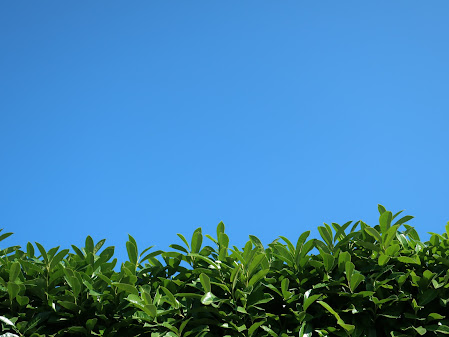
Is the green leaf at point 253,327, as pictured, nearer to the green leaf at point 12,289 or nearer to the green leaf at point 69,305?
the green leaf at point 69,305

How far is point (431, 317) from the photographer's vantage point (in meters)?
4.00

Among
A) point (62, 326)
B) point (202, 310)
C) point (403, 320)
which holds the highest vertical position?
point (403, 320)

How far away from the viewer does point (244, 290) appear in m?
4.00

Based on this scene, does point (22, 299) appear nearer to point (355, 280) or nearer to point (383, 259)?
point (355, 280)

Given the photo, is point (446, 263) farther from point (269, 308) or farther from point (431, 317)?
point (269, 308)

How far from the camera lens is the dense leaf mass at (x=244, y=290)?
12.9 ft

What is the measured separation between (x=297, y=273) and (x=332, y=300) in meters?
0.37

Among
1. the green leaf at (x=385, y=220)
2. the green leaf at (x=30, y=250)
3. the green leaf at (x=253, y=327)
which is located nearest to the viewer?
the green leaf at (x=253, y=327)

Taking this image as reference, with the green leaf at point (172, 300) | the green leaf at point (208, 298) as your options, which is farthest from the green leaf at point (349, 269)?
the green leaf at point (172, 300)

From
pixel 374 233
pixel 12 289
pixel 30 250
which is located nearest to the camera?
pixel 12 289

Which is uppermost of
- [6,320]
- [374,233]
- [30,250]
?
[374,233]

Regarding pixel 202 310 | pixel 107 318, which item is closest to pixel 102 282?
pixel 107 318

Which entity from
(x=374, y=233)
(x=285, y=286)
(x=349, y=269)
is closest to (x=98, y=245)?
(x=285, y=286)

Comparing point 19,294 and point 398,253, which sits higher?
point 398,253
